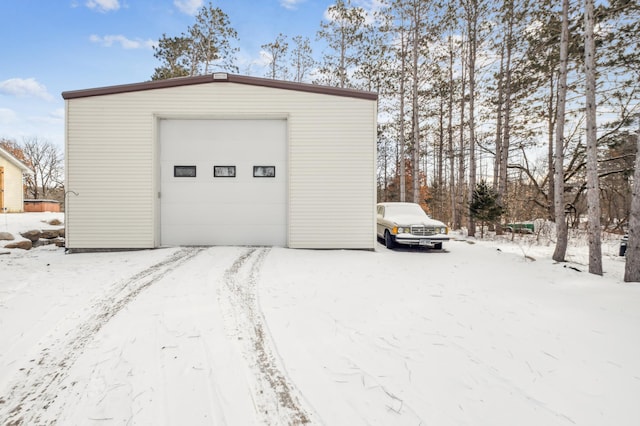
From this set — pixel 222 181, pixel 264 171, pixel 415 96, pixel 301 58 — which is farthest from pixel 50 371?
pixel 301 58

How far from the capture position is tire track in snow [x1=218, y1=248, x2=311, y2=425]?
1.88 m

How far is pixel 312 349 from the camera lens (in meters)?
2.67

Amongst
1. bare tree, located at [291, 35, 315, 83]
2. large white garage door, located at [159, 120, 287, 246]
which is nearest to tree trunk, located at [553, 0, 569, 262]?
large white garage door, located at [159, 120, 287, 246]

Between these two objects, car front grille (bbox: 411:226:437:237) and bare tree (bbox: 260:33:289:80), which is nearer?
car front grille (bbox: 411:226:437:237)

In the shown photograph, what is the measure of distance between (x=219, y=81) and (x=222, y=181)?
250 centimetres

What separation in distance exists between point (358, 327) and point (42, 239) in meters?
11.4

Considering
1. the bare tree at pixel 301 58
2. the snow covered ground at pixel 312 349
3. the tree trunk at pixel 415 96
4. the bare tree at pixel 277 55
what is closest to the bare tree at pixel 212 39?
the bare tree at pixel 277 55

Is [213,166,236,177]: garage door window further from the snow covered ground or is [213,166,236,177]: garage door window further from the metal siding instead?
the metal siding

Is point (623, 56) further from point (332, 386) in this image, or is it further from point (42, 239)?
point (42, 239)

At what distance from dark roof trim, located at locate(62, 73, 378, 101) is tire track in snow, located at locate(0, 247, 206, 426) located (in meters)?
5.41

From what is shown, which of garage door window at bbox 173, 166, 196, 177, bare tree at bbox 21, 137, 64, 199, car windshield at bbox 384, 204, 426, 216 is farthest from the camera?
bare tree at bbox 21, 137, 64, 199

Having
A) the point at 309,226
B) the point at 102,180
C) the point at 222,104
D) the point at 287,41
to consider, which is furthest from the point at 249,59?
the point at 309,226

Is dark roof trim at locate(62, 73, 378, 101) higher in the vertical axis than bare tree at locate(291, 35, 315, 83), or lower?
lower

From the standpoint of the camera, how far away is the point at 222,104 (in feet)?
24.1
